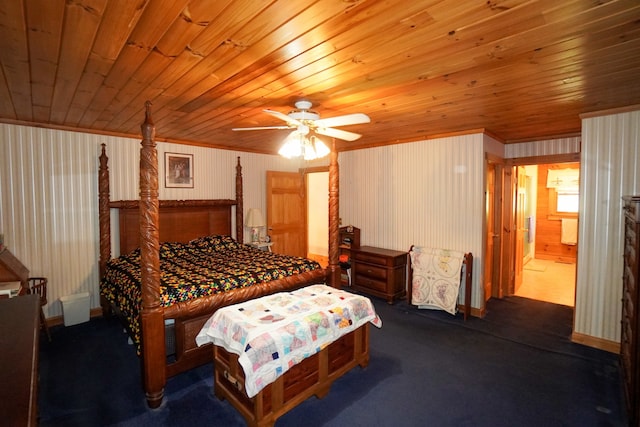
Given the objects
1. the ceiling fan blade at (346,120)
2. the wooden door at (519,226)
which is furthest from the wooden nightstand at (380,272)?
the ceiling fan blade at (346,120)

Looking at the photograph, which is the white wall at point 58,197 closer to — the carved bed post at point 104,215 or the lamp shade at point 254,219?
the carved bed post at point 104,215

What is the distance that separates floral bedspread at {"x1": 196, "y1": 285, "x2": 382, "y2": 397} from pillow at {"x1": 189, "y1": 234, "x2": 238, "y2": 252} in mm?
2219

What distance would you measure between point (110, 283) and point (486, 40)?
424 centimetres

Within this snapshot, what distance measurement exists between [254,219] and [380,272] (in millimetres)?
2163

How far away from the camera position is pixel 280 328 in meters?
2.22

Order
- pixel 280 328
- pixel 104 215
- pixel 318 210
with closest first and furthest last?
pixel 280 328 < pixel 104 215 < pixel 318 210

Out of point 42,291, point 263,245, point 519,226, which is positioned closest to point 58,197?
point 42,291

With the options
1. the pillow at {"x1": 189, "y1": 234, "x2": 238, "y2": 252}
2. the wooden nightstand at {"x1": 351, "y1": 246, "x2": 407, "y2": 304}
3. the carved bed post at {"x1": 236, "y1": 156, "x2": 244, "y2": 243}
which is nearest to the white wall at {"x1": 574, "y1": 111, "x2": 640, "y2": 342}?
the wooden nightstand at {"x1": 351, "y1": 246, "x2": 407, "y2": 304}

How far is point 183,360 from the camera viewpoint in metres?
2.67

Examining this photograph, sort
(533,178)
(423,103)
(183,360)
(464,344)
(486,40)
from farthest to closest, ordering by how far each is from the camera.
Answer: (533,178) < (464,344) < (423,103) < (183,360) < (486,40)

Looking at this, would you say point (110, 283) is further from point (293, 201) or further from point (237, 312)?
point (293, 201)

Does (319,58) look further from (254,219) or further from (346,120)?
(254,219)

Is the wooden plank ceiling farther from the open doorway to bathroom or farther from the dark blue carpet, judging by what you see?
the open doorway to bathroom

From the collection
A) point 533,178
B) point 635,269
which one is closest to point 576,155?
point 635,269
